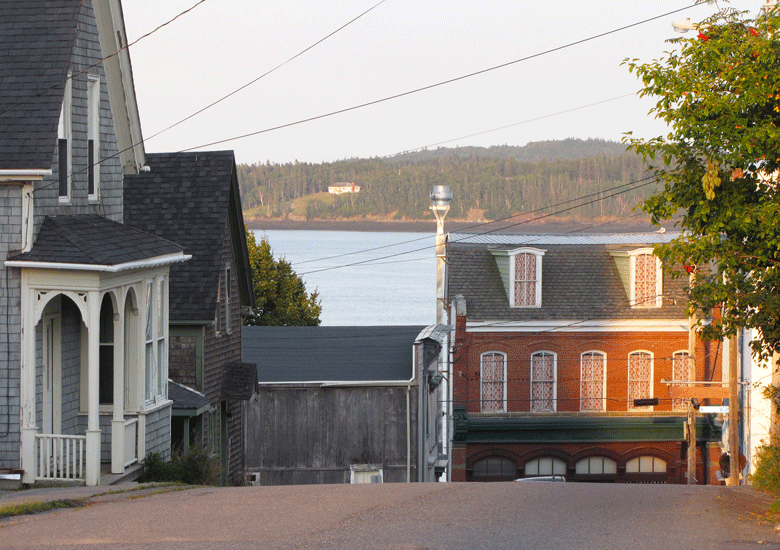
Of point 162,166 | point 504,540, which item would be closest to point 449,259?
point 162,166

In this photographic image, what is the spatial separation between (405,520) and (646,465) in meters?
28.5

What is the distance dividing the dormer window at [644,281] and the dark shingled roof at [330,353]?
10.2 metres

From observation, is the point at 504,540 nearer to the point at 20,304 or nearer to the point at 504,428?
the point at 20,304

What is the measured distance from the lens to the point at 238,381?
2225 centimetres

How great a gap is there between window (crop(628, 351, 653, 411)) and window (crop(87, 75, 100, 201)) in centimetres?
2558

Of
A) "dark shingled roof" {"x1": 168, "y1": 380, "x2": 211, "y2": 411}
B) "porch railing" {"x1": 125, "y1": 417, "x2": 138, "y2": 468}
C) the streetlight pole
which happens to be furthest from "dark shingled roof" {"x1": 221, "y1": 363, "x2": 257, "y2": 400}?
the streetlight pole

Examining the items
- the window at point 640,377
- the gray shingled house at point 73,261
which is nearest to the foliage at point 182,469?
the gray shingled house at point 73,261

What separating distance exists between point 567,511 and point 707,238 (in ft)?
12.3

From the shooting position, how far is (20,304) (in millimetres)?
14086

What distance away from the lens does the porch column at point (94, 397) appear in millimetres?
13922

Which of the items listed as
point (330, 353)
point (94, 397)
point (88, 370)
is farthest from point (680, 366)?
point (94, 397)

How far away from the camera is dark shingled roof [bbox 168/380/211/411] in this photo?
19.0 metres

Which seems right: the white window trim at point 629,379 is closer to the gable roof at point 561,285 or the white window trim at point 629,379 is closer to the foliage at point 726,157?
the gable roof at point 561,285

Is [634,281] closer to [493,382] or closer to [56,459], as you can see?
[493,382]
